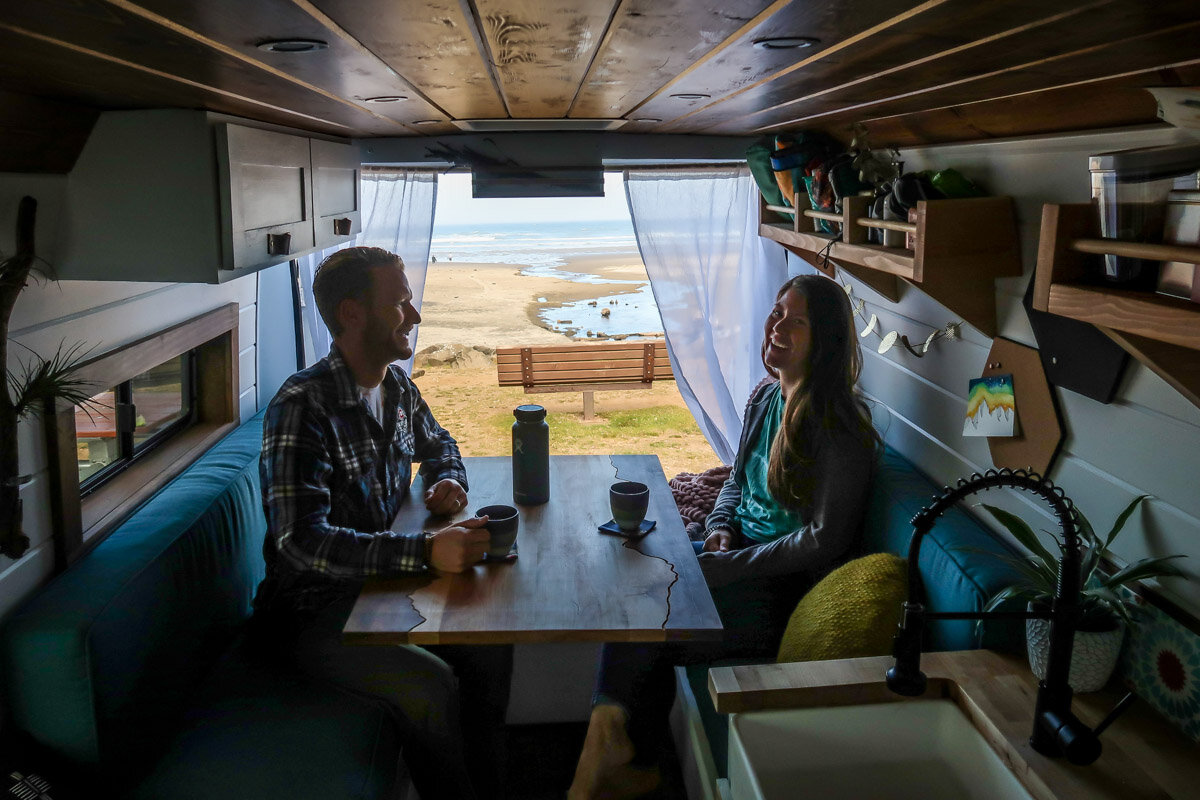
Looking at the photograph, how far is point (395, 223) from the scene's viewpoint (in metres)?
3.54

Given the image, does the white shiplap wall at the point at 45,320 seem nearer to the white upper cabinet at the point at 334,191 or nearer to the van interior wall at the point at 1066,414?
the white upper cabinet at the point at 334,191

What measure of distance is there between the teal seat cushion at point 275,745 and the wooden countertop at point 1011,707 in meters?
0.83

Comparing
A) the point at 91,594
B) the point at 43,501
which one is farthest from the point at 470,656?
the point at 43,501

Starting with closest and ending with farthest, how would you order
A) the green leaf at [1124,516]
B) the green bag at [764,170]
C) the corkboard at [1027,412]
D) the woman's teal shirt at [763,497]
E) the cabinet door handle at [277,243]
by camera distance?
the green leaf at [1124,516], the corkboard at [1027,412], the cabinet door handle at [277,243], the woman's teal shirt at [763,497], the green bag at [764,170]

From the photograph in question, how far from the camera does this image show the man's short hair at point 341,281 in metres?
2.19

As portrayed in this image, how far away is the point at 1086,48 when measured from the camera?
42.4 inches

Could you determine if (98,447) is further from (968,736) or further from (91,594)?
(968,736)

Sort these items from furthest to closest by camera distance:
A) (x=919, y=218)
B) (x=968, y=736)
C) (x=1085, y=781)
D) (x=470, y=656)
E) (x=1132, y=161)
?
(x=470, y=656) → (x=919, y=218) → (x=968, y=736) → (x=1085, y=781) → (x=1132, y=161)

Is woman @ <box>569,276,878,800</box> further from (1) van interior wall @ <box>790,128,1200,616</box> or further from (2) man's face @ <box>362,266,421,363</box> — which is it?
(2) man's face @ <box>362,266,421,363</box>

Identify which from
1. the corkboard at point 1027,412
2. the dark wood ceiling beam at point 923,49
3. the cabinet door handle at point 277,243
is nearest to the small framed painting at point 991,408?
the corkboard at point 1027,412

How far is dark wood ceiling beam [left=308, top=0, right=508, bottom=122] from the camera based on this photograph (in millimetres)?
925

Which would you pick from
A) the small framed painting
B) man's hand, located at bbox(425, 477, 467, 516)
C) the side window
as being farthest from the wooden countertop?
the side window

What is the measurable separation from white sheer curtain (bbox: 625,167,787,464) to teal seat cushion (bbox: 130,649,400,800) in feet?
6.84

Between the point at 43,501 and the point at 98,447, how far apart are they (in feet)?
1.58
